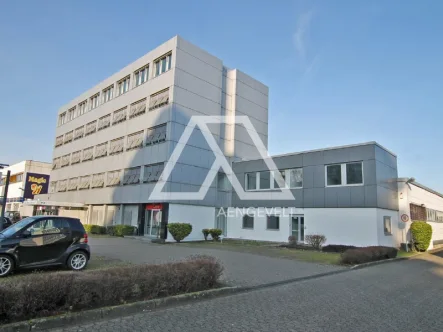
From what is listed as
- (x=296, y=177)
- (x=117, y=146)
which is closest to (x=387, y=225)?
(x=296, y=177)

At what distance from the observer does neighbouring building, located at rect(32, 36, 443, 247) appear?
23359 millimetres

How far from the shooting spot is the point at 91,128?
40938mm

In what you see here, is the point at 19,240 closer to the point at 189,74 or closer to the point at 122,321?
the point at 122,321

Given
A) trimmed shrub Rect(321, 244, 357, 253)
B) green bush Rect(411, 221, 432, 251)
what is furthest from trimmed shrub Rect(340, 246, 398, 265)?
green bush Rect(411, 221, 432, 251)

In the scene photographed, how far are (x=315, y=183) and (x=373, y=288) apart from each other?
1573cm

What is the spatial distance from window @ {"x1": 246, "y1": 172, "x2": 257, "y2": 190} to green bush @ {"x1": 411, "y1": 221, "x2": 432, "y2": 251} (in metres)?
12.7

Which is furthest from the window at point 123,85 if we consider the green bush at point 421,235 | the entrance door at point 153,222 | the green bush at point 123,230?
the green bush at point 421,235

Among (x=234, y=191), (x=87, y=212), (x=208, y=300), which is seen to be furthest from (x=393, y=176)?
(x=87, y=212)

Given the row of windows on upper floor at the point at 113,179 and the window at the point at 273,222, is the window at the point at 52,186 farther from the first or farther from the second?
the window at the point at 273,222

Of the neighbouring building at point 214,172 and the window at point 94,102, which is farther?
the window at point 94,102

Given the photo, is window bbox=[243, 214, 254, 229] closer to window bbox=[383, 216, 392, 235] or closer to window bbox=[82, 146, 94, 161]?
window bbox=[383, 216, 392, 235]

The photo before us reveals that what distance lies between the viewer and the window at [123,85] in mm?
35844

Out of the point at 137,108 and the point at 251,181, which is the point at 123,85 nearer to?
the point at 137,108

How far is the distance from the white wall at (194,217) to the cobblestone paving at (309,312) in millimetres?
18418
